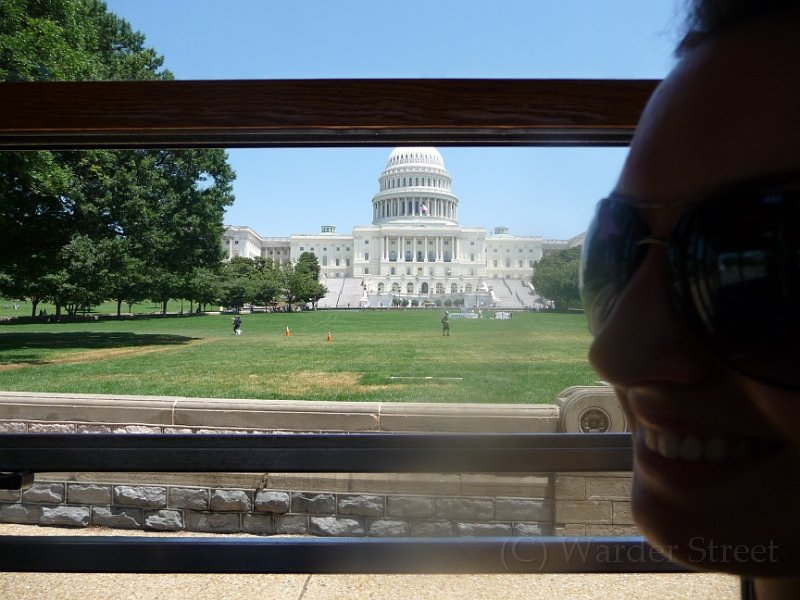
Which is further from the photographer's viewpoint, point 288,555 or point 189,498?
point 189,498

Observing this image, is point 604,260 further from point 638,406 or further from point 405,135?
point 405,135

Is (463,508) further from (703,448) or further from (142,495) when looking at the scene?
(703,448)

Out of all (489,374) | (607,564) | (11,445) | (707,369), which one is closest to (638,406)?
(707,369)

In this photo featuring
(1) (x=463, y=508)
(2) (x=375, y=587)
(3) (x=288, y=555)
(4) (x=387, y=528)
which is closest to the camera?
(3) (x=288, y=555)

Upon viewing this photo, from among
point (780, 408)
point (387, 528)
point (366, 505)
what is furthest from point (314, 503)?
point (780, 408)

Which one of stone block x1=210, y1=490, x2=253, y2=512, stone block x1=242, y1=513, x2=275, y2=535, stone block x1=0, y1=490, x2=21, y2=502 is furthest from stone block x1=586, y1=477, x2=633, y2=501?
stone block x1=0, y1=490, x2=21, y2=502

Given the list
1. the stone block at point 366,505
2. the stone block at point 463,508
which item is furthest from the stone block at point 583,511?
the stone block at point 366,505

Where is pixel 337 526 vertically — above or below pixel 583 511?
below

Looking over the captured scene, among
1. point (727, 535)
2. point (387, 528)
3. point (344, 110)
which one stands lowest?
point (387, 528)
